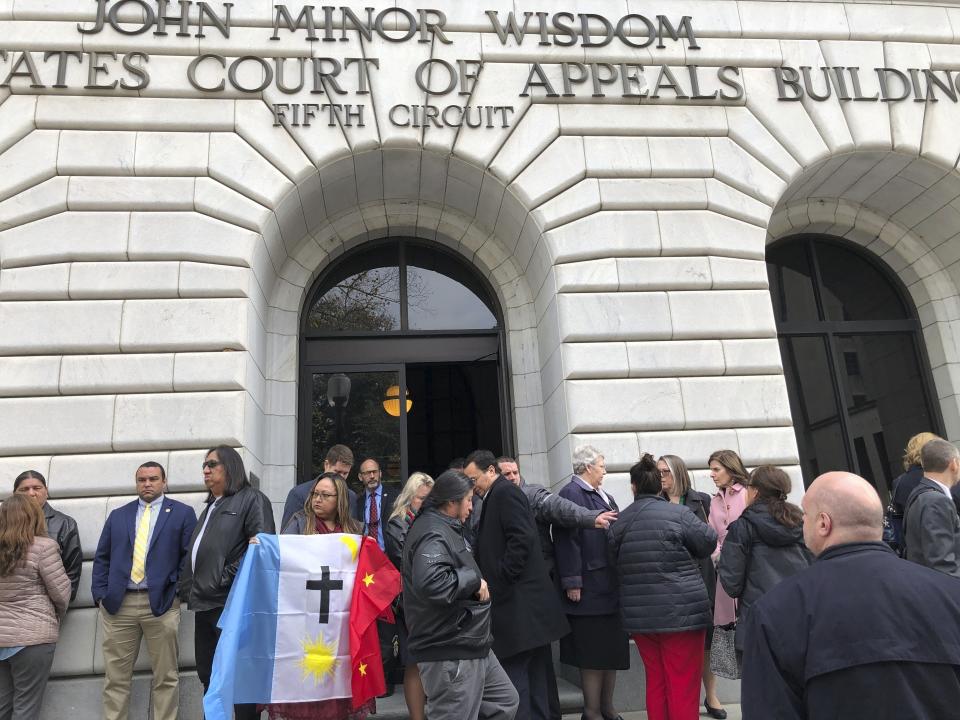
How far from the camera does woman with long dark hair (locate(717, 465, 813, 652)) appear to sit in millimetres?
4996

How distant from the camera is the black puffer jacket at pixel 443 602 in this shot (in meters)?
4.25

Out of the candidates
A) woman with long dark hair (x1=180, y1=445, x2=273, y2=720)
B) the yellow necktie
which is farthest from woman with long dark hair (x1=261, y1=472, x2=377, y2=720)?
the yellow necktie

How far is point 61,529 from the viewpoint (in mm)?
6465

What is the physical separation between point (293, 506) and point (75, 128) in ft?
16.3

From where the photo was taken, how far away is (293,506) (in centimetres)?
674

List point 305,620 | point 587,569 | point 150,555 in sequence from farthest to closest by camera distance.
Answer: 1. point 150,555
2. point 587,569
3. point 305,620

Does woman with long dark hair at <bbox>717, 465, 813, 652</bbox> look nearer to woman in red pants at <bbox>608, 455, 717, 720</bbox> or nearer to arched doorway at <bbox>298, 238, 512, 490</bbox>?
woman in red pants at <bbox>608, 455, 717, 720</bbox>

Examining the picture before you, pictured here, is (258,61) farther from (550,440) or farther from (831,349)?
(831,349)

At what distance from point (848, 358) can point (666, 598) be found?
6.81m

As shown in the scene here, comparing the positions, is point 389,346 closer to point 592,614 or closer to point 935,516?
point 592,614

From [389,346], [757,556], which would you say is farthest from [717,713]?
[389,346]

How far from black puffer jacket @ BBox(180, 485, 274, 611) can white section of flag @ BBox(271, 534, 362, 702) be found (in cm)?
64

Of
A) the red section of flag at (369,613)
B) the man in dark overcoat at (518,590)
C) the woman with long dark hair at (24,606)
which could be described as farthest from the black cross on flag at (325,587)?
the woman with long dark hair at (24,606)

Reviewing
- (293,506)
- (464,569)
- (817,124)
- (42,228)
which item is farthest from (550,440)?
(42,228)
